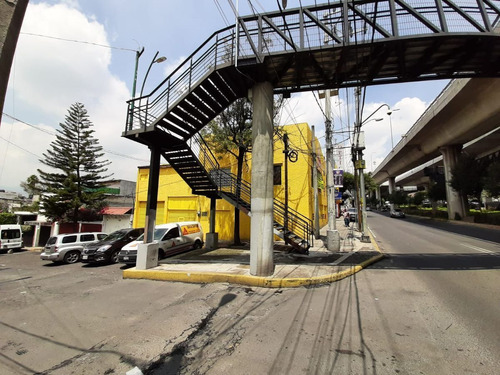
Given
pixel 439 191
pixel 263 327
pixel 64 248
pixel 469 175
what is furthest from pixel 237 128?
pixel 439 191

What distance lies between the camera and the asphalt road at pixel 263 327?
317 cm

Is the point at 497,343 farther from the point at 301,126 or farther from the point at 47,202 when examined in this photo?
the point at 47,202

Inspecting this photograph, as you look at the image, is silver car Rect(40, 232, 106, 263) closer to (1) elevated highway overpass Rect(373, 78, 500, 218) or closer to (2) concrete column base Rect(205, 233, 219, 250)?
(2) concrete column base Rect(205, 233, 219, 250)

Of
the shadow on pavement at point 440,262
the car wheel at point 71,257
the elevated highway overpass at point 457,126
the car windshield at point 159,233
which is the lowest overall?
the car wheel at point 71,257

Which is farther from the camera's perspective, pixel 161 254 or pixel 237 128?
pixel 237 128

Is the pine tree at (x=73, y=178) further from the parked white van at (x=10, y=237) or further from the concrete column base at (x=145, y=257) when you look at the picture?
the concrete column base at (x=145, y=257)

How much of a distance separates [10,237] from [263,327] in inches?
983

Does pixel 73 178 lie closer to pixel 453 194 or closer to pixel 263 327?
pixel 263 327

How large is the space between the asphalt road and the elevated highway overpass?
685 inches

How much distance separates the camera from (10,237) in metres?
19.1

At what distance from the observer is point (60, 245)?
12.6 metres

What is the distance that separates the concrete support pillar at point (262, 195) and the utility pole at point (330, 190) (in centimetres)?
472

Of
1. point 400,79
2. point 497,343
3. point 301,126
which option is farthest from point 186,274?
point 301,126

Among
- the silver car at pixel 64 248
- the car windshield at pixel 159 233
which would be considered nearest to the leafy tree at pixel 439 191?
the car windshield at pixel 159 233
